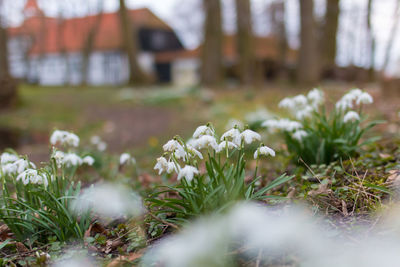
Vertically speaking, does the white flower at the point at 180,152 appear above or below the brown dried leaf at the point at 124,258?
above

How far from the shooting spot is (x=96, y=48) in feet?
108

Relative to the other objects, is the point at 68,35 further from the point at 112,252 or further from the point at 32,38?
the point at 112,252

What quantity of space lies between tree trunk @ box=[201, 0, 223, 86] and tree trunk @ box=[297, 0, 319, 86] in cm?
314

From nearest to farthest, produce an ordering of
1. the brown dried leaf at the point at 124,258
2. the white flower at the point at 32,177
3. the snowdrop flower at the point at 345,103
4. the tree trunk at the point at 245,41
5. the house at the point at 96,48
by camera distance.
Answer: the brown dried leaf at the point at 124,258 → the white flower at the point at 32,177 → the snowdrop flower at the point at 345,103 → the tree trunk at the point at 245,41 → the house at the point at 96,48

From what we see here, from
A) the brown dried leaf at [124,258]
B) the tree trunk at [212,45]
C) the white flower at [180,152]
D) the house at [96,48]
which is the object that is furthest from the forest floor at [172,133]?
the house at [96,48]

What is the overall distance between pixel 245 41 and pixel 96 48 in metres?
22.6

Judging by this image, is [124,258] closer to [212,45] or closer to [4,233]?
[4,233]

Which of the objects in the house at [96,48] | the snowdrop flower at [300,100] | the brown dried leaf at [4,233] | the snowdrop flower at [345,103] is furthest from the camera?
the house at [96,48]

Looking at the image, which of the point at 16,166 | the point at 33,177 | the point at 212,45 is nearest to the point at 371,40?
the point at 212,45

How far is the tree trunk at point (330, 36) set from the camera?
49.4 ft

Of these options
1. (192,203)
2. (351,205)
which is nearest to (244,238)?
(192,203)

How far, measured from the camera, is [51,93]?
639 inches

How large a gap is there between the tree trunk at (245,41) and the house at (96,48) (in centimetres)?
1849

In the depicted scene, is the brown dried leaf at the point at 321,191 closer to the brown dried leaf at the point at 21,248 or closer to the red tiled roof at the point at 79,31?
the brown dried leaf at the point at 21,248
